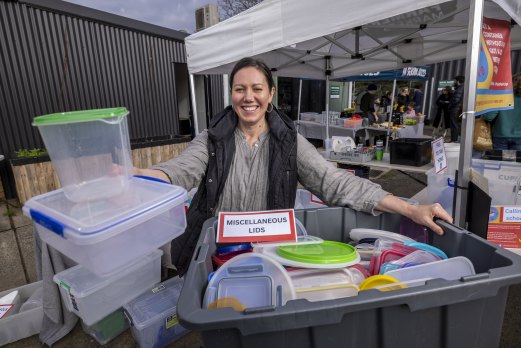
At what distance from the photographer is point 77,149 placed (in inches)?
29.2

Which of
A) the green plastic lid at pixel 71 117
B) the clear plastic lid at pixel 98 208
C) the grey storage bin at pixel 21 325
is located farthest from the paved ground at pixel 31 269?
the green plastic lid at pixel 71 117

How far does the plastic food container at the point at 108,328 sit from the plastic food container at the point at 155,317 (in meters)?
0.17

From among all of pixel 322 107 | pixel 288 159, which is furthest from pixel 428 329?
pixel 322 107

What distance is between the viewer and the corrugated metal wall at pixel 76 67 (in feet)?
14.6

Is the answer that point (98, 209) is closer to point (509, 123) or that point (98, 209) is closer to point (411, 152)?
point (411, 152)

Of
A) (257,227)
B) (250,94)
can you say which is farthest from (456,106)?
(257,227)

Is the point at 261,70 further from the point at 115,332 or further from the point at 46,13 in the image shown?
the point at 46,13

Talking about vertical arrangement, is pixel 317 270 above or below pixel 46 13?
below

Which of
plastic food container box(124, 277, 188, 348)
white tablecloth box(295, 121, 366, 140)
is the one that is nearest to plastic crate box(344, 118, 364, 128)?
white tablecloth box(295, 121, 366, 140)

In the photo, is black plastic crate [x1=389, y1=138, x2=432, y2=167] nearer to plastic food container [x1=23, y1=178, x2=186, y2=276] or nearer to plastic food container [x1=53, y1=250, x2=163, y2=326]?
plastic food container [x1=53, y1=250, x2=163, y2=326]

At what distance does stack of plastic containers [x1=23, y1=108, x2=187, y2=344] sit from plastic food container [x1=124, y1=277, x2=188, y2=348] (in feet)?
3.87

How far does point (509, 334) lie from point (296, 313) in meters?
2.05

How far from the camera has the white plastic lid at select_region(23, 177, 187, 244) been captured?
0.62 m

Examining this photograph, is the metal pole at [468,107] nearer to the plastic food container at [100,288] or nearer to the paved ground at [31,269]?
the paved ground at [31,269]
